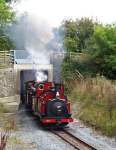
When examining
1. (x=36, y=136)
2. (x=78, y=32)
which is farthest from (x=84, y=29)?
(x=36, y=136)

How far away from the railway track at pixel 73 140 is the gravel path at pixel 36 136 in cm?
21

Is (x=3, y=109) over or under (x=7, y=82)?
under

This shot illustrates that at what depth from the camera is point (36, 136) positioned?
20.5 meters

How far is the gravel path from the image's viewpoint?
18.1 meters

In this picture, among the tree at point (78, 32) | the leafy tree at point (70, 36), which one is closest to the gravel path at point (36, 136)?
the leafy tree at point (70, 36)

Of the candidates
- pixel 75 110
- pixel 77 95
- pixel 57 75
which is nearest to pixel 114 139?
pixel 75 110

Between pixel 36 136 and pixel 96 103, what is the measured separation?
6823mm

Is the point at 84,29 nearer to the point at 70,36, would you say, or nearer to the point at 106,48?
the point at 70,36

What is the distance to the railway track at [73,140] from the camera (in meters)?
17.7

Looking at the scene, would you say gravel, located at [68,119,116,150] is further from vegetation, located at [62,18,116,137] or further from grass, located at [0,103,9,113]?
grass, located at [0,103,9,113]

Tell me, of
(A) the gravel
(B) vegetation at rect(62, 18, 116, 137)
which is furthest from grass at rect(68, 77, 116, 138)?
(A) the gravel

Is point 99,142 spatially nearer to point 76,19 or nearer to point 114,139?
point 114,139

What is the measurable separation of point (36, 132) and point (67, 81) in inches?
577

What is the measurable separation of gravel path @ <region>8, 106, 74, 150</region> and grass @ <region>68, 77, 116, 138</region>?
2.33 m
